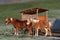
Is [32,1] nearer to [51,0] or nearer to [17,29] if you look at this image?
[51,0]

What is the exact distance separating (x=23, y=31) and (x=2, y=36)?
3.40ft

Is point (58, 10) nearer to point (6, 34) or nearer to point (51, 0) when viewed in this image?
point (51, 0)

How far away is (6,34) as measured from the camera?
370 inches

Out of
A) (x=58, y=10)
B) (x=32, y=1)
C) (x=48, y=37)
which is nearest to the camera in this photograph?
(x=48, y=37)

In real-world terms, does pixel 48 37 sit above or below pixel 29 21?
below

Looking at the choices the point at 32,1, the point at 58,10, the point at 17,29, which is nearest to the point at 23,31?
the point at 17,29

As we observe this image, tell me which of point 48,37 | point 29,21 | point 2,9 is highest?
point 2,9

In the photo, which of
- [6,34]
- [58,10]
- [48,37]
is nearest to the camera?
[48,37]

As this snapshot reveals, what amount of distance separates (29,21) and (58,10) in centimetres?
894

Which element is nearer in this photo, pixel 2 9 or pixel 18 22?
pixel 18 22

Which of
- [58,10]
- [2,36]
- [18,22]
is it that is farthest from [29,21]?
[58,10]

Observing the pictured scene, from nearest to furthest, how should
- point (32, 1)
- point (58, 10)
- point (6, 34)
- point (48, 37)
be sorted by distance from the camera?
point (48, 37)
point (6, 34)
point (58, 10)
point (32, 1)

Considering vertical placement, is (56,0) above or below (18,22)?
above

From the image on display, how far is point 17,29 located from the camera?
9172 mm
